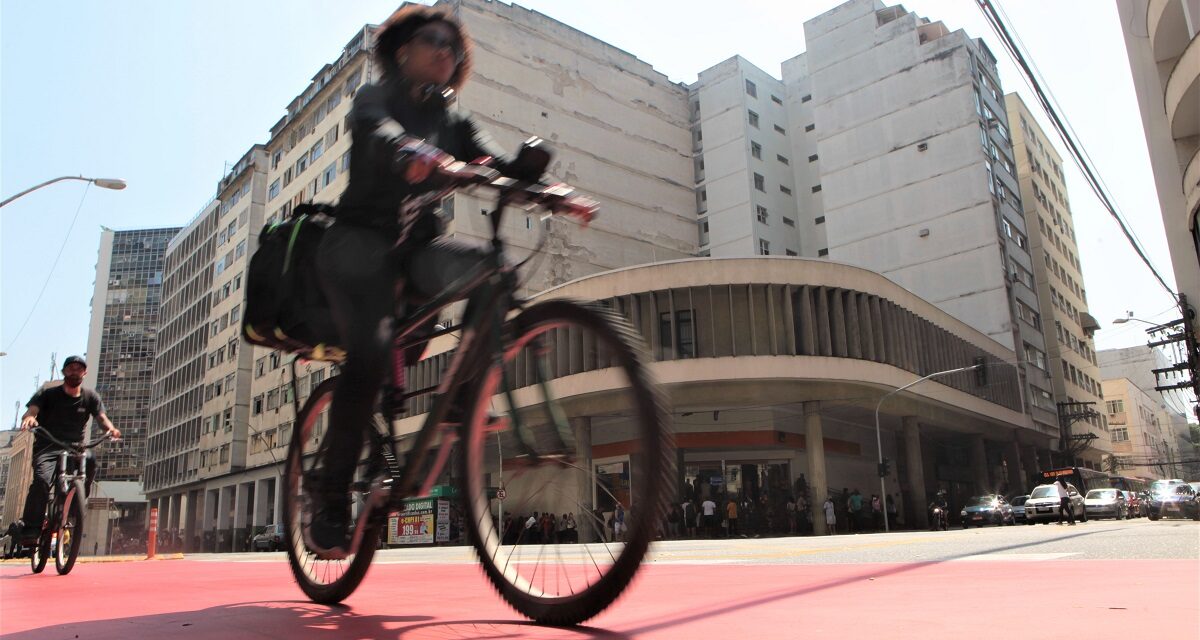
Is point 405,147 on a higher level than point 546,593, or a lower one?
higher

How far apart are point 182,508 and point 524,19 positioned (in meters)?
53.4

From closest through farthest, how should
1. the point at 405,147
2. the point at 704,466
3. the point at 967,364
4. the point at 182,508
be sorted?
the point at 405,147 < the point at 704,466 < the point at 967,364 < the point at 182,508

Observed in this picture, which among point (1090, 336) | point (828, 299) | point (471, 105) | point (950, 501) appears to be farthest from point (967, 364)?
point (1090, 336)

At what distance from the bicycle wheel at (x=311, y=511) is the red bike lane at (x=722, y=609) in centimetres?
12

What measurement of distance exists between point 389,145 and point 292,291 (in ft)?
2.75

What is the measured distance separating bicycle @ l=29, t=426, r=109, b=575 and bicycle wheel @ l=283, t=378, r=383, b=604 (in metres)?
3.64

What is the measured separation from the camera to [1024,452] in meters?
53.0

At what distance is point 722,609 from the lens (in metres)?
2.75

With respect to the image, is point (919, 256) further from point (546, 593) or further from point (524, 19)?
point (546, 593)

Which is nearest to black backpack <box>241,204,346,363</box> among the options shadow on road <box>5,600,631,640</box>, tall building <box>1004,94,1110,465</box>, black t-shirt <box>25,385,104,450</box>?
shadow on road <box>5,600,631,640</box>

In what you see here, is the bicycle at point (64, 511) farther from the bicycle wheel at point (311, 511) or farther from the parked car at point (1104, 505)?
the parked car at point (1104, 505)

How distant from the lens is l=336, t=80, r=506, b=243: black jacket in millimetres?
2697

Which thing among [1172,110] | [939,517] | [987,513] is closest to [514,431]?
[1172,110]

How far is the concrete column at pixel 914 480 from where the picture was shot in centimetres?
3534
